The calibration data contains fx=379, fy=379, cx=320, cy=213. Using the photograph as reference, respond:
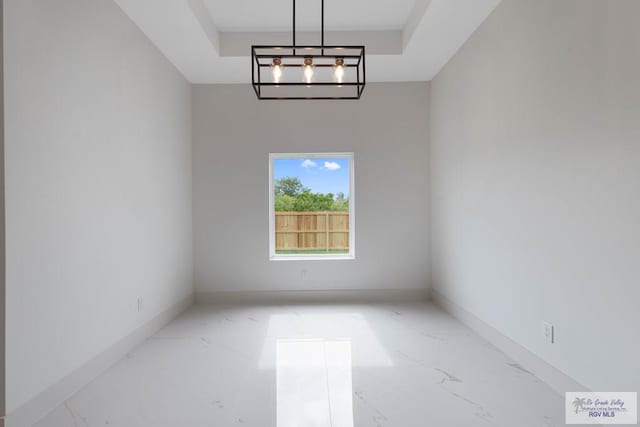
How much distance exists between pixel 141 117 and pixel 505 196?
304cm

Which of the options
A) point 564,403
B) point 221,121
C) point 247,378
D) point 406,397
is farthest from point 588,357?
point 221,121

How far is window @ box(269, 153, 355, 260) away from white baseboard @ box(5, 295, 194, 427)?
1.80 metres

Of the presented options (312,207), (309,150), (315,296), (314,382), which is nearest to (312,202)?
(312,207)

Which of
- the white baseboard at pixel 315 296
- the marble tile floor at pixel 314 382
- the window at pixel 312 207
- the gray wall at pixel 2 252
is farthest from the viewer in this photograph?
the window at pixel 312 207

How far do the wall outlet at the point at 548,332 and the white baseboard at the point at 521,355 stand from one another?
0.16m

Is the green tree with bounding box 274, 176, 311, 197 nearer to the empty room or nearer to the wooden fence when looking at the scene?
the empty room

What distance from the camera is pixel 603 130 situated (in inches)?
76.5

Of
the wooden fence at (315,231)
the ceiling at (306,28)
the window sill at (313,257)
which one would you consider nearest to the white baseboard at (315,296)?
the window sill at (313,257)

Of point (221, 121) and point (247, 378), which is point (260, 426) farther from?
point (221, 121)

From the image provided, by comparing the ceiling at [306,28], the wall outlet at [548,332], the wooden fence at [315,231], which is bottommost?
the wall outlet at [548,332]

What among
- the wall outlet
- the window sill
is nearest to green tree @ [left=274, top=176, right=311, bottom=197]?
the window sill

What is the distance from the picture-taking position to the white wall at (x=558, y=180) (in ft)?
6.02

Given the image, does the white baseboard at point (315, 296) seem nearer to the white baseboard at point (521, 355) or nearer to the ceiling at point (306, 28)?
the white baseboard at point (521, 355)

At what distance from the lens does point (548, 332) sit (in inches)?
94.5
